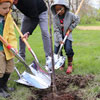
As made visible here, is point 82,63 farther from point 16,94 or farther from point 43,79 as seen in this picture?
point 16,94

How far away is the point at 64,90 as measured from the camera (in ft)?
9.95

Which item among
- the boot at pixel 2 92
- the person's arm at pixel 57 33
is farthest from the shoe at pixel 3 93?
the person's arm at pixel 57 33

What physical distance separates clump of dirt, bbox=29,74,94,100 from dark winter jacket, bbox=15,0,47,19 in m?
1.22

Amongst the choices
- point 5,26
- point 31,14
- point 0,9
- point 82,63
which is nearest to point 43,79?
point 5,26

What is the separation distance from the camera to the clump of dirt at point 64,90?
8.91 feet

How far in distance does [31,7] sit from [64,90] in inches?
61.8

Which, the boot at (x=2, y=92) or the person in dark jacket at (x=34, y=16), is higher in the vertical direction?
the person in dark jacket at (x=34, y=16)

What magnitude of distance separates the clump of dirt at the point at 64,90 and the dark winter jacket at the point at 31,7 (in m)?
1.22

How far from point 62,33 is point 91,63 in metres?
0.90

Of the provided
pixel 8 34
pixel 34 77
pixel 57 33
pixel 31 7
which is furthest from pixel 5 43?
pixel 57 33

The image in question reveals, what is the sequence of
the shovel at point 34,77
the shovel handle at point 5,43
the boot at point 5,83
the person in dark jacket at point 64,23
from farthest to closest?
the person in dark jacket at point 64,23, the boot at point 5,83, the shovel at point 34,77, the shovel handle at point 5,43

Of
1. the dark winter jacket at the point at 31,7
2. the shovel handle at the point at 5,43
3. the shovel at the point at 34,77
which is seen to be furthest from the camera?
the dark winter jacket at the point at 31,7

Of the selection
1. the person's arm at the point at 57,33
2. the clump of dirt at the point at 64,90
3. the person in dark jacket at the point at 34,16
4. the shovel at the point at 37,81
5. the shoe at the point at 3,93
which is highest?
the person in dark jacket at the point at 34,16

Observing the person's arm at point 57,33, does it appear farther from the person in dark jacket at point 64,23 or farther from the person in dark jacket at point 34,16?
the person in dark jacket at point 34,16
